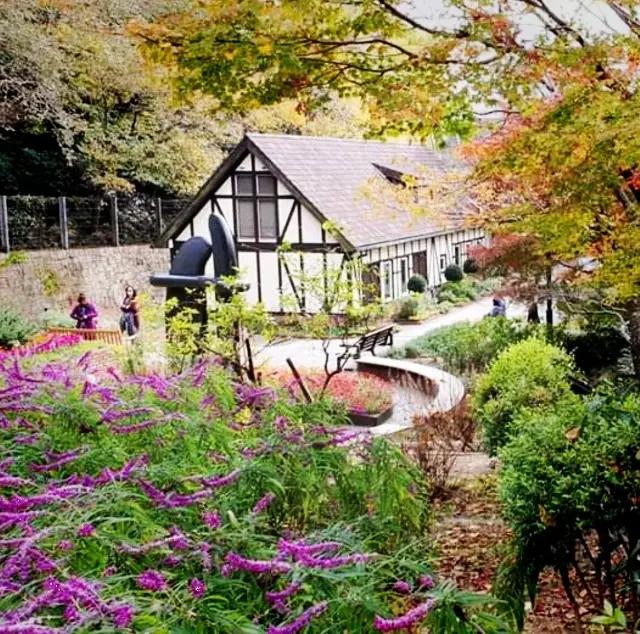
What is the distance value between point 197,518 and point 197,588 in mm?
449

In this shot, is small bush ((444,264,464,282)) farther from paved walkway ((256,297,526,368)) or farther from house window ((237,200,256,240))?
house window ((237,200,256,240))

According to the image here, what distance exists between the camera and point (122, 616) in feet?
4.08

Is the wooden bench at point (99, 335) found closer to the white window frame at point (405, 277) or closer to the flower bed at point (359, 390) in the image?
the flower bed at point (359, 390)

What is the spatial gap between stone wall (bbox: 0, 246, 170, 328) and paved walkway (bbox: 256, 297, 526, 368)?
11.0 feet

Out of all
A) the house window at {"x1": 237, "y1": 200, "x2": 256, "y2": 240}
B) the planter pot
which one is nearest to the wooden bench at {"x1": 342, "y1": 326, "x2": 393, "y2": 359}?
the planter pot

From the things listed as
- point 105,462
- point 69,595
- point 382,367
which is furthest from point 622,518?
point 382,367

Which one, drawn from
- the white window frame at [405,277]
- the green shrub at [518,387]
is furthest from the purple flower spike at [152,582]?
the white window frame at [405,277]

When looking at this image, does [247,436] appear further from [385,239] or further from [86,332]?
[385,239]

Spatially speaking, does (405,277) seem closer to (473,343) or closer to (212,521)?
(473,343)

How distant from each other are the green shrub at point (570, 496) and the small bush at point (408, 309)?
12291 mm

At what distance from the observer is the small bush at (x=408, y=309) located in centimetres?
1493

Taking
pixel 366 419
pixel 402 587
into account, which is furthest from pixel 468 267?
pixel 402 587

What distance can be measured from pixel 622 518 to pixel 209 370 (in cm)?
180

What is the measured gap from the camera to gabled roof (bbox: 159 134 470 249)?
14.3 m
